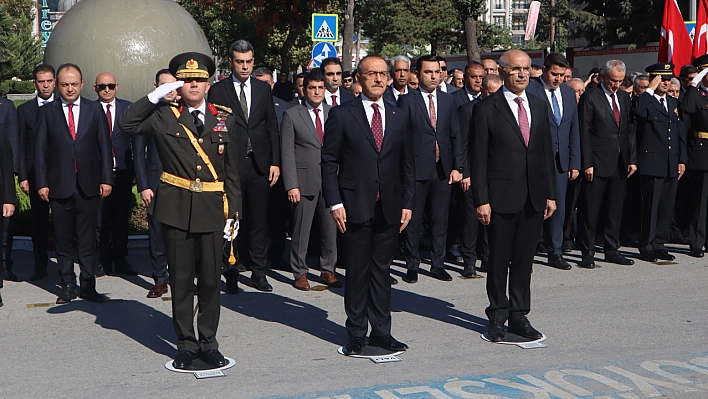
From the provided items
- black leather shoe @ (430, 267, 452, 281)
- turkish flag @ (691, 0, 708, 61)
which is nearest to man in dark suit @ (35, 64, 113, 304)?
black leather shoe @ (430, 267, 452, 281)

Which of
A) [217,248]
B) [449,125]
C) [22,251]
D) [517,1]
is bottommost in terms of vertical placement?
[22,251]

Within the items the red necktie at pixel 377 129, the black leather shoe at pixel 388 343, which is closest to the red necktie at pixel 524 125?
the red necktie at pixel 377 129

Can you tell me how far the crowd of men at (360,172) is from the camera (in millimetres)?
6246

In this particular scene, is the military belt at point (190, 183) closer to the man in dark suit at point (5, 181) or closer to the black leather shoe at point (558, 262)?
the man in dark suit at point (5, 181)

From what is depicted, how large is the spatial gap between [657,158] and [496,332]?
451 centimetres

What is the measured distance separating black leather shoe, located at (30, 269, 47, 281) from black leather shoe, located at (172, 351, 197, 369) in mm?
3597

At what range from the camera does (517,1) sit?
148625mm

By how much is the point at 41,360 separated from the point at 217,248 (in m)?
1.45

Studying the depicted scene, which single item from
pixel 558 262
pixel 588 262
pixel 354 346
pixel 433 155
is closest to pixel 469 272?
pixel 558 262

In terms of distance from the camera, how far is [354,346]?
6492 mm

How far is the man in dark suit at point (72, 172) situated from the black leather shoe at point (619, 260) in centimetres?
545

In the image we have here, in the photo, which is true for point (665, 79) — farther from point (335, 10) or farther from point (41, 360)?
point (335, 10)

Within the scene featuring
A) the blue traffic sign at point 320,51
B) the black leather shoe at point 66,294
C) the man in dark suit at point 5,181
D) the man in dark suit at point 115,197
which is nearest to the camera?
the man in dark suit at point 5,181

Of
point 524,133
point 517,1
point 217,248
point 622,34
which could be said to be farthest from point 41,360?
point 517,1
